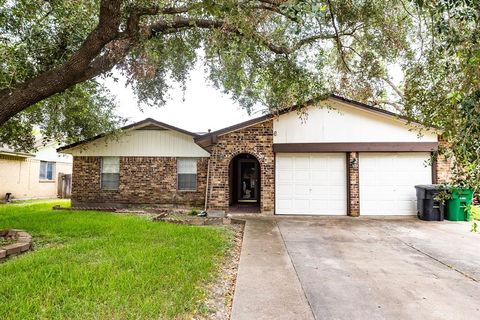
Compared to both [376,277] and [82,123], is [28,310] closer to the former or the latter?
[376,277]

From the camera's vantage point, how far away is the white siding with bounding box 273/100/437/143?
36.0 feet

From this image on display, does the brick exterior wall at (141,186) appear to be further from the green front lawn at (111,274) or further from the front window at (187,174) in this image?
the green front lawn at (111,274)

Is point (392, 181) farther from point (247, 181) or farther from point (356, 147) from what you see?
point (247, 181)

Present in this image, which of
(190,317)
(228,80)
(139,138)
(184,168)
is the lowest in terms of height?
(190,317)

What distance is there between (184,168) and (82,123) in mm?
4627

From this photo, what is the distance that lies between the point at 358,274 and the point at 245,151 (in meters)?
7.19

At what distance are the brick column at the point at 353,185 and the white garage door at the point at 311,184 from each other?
0.65 feet

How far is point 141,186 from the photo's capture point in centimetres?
1323

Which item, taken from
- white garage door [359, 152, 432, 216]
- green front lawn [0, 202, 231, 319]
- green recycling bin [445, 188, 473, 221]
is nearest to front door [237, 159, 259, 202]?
white garage door [359, 152, 432, 216]

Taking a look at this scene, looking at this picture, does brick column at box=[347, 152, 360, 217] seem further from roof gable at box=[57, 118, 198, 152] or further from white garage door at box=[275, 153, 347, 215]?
roof gable at box=[57, 118, 198, 152]

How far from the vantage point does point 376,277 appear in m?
4.63

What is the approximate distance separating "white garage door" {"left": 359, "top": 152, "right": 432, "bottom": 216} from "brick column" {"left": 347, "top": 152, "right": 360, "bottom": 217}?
216 millimetres

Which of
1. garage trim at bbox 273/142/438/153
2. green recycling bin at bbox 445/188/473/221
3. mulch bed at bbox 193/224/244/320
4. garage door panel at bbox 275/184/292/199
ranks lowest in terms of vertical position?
mulch bed at bbox 193/224/244/320

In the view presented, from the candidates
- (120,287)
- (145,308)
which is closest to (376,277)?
(145,308)
